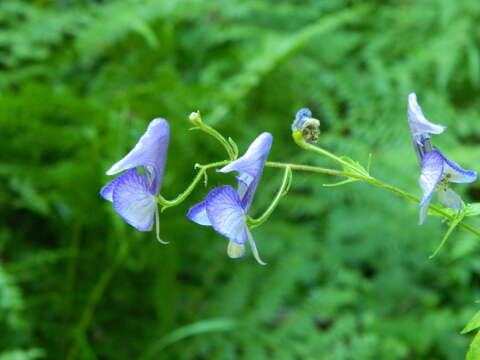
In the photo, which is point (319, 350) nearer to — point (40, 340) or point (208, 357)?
point (208, 357)

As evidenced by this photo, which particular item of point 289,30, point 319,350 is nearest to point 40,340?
point 319,350

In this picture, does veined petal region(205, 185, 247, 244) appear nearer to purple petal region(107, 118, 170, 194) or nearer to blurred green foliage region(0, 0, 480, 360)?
purple petal region(107, 118, 170, 194)

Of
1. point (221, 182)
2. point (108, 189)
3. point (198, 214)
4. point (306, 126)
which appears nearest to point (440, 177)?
point (306, 126)

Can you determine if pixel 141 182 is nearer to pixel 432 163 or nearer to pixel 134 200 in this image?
pixel 134 200

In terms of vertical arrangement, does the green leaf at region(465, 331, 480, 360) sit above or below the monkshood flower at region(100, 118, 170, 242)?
below

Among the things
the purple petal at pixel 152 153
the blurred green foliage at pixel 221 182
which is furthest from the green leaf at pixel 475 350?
the blurred green foliage at pixel 221 182

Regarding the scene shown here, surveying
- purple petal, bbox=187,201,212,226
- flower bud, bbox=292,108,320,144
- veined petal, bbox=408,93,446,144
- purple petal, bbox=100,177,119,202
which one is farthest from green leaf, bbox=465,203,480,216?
purple petal, bbox=100,177,119,202

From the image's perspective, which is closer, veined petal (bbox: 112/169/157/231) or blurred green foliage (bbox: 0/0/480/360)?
veined petal (bbox: 112/169/157/231)

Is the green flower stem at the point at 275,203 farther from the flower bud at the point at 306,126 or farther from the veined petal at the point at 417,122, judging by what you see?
the veined petal at the point at 417,122
